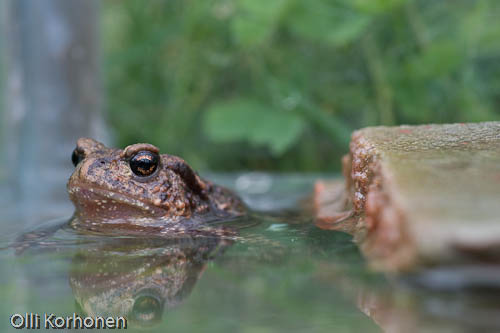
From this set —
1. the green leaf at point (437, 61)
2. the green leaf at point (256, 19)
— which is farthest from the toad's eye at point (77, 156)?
the green leaf at point (437, 61)

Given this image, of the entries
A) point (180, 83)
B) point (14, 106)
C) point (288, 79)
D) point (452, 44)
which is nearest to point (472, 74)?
point (452, 44)

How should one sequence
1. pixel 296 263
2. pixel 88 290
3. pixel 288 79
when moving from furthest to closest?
pixel 288 79 → pixel 296 263 → pixel 88 290

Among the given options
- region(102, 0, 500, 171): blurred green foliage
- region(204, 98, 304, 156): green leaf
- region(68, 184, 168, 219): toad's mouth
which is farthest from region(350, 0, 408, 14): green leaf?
region(68, 184, 168, 219): toad's mouth

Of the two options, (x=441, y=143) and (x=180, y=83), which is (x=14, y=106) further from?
(x=441, y=143)

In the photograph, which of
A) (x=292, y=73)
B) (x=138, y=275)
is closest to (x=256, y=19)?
(x=292, y=73)

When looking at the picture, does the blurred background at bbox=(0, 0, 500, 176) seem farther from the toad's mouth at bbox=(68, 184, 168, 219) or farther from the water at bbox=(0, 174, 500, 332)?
the water at bbox=(0, 174, 500, 332)

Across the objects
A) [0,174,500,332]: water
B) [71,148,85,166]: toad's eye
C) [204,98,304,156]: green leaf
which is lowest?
[0,174,500,332]: water
